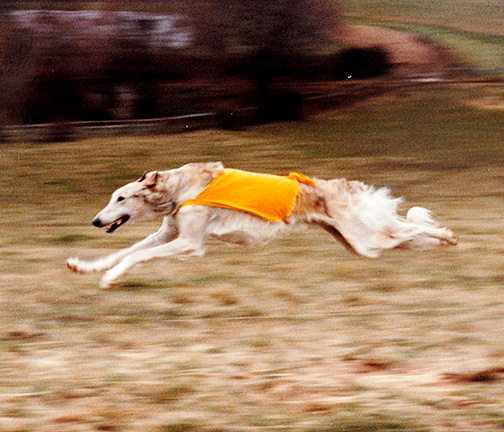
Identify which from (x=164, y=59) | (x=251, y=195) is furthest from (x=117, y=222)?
(x=164, y=59)

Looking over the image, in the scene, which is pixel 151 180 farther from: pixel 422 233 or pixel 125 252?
pixel 422 233

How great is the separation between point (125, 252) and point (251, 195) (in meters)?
1.01

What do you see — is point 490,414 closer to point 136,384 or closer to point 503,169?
point 136,384

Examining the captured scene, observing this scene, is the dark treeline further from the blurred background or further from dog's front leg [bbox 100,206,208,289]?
dog's front leg [bbox 100,206,208,289]

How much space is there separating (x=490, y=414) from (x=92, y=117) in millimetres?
13188

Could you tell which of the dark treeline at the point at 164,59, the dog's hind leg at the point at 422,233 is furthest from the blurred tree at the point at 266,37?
the dog's hind leg at the point at 422,233

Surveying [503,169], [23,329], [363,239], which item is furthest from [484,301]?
[503,169]

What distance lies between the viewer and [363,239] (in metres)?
7.05

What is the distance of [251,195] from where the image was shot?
21.6 ft

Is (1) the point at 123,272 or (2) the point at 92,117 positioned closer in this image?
(1) the point at 123,272

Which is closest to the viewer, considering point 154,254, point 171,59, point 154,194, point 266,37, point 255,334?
point 255,334

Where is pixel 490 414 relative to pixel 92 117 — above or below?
above

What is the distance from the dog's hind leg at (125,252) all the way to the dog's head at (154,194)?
0.62ft

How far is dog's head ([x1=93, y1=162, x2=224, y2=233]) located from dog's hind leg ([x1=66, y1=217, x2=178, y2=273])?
7.4 inches
